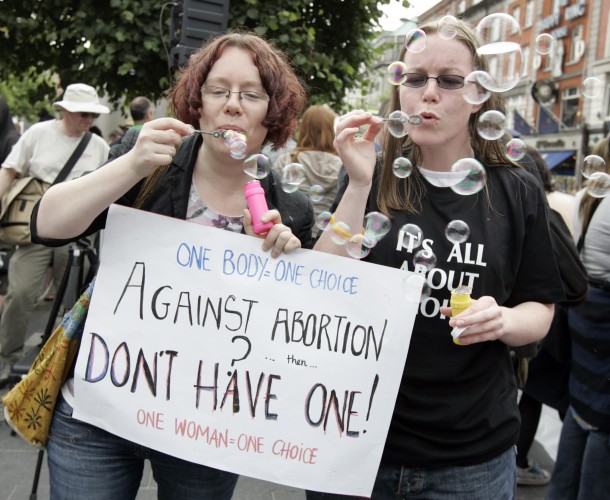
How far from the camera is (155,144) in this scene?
1.39 m

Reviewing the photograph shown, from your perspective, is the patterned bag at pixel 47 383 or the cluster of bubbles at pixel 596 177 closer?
the patterned bag at pixel 47 383

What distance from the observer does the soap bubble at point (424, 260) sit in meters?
1.53

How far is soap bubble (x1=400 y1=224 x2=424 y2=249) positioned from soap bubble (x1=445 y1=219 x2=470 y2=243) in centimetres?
6

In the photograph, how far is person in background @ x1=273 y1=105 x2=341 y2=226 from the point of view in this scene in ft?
13.4

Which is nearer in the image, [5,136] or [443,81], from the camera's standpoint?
[443,81]

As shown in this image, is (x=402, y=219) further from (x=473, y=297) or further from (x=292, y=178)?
(x=292, y=178)

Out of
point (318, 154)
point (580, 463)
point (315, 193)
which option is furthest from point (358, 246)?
point (318, 154)

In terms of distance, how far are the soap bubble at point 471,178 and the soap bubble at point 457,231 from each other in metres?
0.08

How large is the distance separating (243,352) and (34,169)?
3.25 metres

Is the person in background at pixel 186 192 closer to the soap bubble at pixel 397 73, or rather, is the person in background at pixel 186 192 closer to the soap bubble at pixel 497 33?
the soap bubble at pixel 397 73

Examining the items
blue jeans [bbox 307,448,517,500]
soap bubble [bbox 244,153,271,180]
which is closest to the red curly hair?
soap bubble [bbox 244,153,271,180]

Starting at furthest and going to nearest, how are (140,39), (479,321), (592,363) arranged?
1. (140,39)
2. (592,363)
3. (479,321)

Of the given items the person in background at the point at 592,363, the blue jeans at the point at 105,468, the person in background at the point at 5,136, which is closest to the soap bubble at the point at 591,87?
the person in background at the point at 592,363

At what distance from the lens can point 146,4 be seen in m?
7.30
